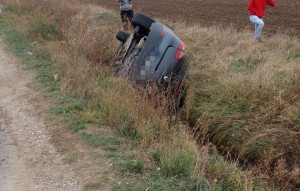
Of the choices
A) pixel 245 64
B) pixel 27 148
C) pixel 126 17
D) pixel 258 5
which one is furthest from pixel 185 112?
pixel 126 17

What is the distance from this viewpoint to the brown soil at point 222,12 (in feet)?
46.2

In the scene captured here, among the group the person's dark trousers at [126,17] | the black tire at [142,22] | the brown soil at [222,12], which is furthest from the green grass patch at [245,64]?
the brown soil at [222,12]

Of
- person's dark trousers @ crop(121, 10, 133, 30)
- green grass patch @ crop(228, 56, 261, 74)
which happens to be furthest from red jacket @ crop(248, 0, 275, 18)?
person's dark trousers @ crop(121, 10, 133, 30)

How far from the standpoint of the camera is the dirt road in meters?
4.20

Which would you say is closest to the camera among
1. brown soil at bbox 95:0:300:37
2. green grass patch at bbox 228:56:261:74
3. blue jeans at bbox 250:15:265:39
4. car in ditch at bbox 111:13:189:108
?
car in ditch at bbox 111:13:189:108

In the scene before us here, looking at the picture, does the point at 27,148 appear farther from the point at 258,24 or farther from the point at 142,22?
the point at 258,24

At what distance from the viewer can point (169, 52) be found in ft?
19.4

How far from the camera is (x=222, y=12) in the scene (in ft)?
57.9

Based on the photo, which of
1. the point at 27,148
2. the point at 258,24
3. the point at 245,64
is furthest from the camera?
the point at 258,24

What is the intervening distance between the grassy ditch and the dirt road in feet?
0.68

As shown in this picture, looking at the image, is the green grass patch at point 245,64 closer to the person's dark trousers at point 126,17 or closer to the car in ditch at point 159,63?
the car in ditch at point 159,63

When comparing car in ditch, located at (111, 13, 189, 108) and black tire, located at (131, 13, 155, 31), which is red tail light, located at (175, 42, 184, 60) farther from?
black tire, located at (131, 13, 155, 31)

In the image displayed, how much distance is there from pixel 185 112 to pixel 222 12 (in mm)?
12031

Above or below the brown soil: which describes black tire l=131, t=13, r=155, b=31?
above
